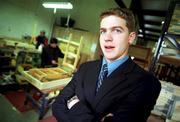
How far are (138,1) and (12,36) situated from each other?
5.50 m

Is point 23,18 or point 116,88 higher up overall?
point 23,18

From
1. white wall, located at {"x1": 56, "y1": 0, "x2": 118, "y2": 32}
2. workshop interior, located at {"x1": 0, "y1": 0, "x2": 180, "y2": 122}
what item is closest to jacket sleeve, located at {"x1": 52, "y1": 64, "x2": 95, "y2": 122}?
workshop interior, located at {"x1": 0, "y1": 0, "x2": 180, "y2": 122}

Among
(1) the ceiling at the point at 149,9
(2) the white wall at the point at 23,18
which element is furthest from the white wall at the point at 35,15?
(1) the ceiling at the point at 149,9

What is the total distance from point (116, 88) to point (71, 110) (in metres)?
0.32

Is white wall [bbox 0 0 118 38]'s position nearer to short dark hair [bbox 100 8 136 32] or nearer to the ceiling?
the ceiling

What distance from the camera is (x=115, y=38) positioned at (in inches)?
44.0

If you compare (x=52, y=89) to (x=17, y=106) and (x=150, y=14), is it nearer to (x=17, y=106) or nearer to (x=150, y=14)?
(x=17, y=106)

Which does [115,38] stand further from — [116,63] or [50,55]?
[50,55]

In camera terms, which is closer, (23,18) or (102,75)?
(102,75)

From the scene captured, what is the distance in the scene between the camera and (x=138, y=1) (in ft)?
16.3

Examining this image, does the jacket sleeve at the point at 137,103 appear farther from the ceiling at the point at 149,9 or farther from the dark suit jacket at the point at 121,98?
the ceiling at the point at 149,9

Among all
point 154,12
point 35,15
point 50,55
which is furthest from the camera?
point 35,15

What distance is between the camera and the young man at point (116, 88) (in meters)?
1.05

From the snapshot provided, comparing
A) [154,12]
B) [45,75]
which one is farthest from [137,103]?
[154,12]
